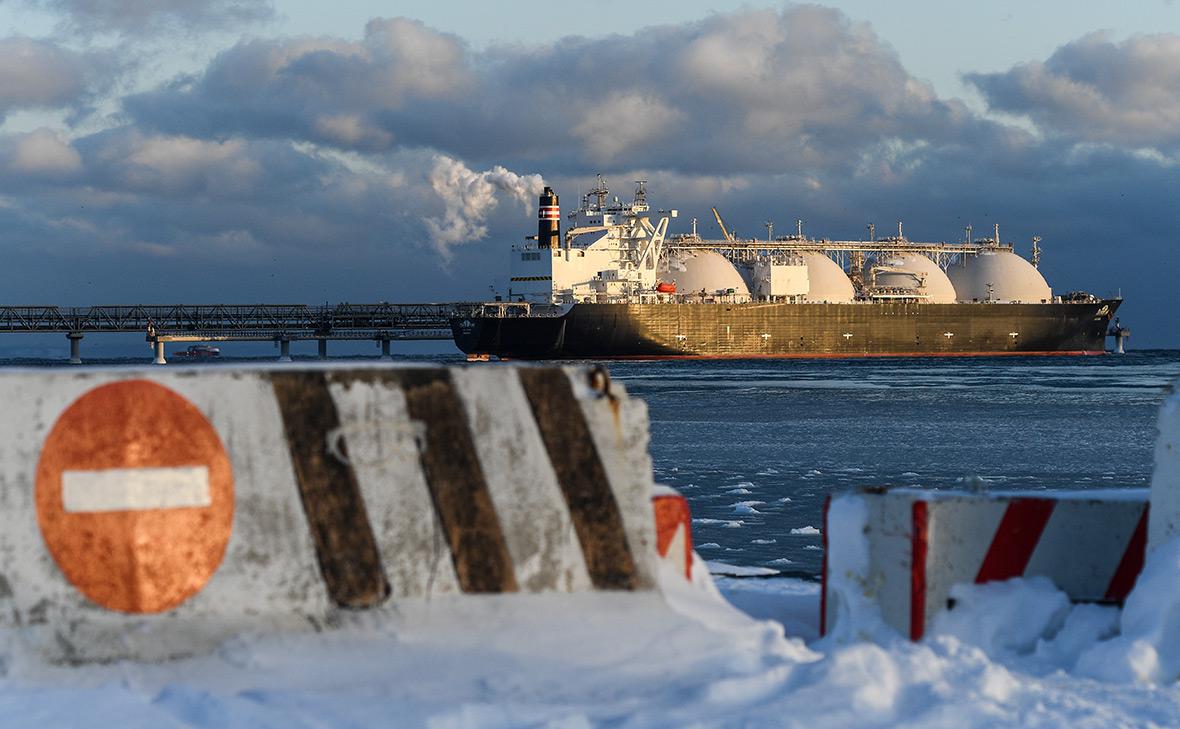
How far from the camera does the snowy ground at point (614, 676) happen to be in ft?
11.9

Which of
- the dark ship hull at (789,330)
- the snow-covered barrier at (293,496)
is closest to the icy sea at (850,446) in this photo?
the snow-covered barrier at (293,496)

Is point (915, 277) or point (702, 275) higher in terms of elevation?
point (915, 277)

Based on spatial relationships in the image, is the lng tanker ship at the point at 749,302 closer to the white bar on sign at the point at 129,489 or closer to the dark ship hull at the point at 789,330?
the dark ship hull at the point at 789,330

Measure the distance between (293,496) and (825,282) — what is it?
90.7m

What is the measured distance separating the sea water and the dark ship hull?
2930cm

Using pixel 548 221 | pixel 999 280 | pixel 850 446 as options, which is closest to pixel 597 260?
pixel 548 221

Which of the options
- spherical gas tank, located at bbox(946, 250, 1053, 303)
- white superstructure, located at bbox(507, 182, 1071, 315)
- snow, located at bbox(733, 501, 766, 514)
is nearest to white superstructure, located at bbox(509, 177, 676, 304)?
white superstructure, located at bbox(507, 182, 1071, 315)

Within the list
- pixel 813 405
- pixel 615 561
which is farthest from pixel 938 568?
pixel 813 405

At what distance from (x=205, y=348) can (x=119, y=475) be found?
13144 cm

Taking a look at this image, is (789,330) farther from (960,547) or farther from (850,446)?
(960,547)

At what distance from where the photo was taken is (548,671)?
3.95 metres

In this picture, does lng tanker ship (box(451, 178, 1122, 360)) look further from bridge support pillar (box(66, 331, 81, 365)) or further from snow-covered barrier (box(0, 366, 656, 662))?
snow-covered barrier (box(0, 366, 656, 662))

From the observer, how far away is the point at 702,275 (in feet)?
290

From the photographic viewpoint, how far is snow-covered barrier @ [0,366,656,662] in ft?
13.0
